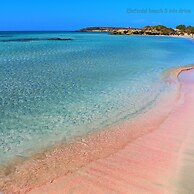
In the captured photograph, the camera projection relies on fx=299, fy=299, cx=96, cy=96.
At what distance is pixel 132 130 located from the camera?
888cm

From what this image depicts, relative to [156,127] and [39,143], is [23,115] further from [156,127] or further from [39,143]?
[156,127]

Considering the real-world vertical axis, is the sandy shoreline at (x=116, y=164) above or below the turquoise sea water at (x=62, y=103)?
below

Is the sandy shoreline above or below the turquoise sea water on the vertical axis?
below

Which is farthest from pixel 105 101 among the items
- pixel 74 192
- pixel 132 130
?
pixel 74 192

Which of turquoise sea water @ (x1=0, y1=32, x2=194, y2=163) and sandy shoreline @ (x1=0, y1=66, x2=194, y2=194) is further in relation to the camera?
turquoise sea water @ (x1=0, y1=32, x2=194, y2=163)

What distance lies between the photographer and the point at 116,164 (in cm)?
656

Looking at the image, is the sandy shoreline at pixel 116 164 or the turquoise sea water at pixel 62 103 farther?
the turquoise sea water at pixel 62 103

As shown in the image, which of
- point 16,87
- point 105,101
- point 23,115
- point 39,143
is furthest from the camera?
point 16,87

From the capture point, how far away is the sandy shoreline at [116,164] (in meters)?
5.59

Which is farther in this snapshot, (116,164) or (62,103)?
(62,103)

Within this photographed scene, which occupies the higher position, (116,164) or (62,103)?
(62,103)

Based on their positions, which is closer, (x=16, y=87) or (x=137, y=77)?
(x=16, y=87)

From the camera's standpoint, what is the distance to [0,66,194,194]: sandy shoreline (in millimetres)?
5594

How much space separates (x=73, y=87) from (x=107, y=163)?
8110mm
